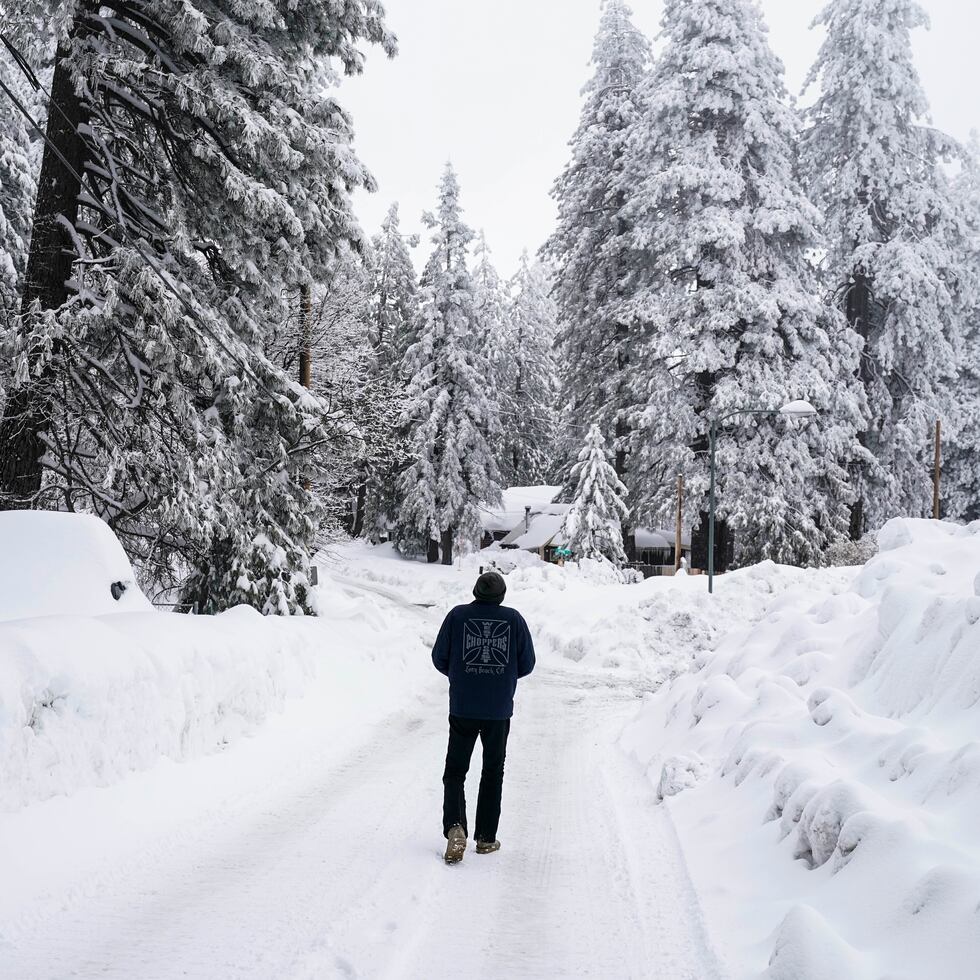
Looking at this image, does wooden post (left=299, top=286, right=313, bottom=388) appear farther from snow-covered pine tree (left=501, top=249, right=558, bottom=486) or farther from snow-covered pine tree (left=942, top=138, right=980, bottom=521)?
snow-covered pine tree (left=501, top=249, right=558, bottom=486)

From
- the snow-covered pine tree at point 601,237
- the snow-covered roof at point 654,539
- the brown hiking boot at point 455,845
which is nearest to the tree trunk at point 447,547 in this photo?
the snow-covered pine tree at point 601,237

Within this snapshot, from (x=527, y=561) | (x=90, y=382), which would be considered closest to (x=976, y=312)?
(x=527, y=561)

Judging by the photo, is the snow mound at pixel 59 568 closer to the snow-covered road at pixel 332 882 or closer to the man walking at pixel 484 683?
the snow-covered road at pixel 332 882

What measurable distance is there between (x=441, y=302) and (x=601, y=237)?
32.5 ft

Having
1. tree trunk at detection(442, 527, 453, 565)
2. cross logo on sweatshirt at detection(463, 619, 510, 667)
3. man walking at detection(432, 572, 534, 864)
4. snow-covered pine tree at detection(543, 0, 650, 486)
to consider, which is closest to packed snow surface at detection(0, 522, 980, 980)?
man walking at detection(432, 572, 534, 864)

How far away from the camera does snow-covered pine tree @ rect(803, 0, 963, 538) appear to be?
27234mm

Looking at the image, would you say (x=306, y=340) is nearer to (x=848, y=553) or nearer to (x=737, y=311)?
(x=737, y=311)

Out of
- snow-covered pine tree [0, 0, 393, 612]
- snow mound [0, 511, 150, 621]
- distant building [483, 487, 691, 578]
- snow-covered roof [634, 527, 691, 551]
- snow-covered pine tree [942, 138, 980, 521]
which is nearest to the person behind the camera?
snow mound [0, 511, 150, 621]

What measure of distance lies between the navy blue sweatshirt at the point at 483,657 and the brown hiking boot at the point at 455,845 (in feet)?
2.32

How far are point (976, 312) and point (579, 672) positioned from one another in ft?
100

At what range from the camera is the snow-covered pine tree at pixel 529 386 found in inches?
2259

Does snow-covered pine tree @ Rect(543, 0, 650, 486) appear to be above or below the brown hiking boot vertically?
above

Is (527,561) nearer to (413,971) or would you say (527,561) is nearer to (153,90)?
(153,90)

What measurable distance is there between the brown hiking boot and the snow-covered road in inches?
4.6
